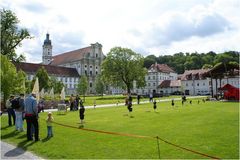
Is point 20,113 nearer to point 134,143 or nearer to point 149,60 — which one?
point 134,143

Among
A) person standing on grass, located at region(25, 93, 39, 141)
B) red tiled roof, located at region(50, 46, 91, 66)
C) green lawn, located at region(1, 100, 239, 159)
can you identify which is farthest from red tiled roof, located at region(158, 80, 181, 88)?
person standing on grass, located at region(25, 93, 39, 141)

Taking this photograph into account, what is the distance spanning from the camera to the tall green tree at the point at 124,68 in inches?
3093

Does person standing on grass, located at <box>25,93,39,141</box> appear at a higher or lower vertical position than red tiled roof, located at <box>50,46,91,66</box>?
lower

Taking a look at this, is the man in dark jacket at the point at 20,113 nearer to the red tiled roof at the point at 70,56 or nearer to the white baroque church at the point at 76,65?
the white baroque church at the point at 76,65

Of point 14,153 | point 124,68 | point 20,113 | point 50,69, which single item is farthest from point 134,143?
point 50,69

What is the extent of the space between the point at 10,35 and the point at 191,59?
112 metres

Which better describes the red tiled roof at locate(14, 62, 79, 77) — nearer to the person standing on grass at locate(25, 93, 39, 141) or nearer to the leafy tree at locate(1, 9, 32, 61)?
the leafy tree at locate(1, 9, 32, 61)

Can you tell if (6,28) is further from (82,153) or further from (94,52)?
(94,52)

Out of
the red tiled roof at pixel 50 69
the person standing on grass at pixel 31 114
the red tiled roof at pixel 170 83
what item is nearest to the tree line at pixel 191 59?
the red tiled roof at pixel 170 83

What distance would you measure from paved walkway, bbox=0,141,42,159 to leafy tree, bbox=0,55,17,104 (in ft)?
77.3

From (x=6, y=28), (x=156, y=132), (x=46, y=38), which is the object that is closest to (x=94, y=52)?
(x=46, y=38)

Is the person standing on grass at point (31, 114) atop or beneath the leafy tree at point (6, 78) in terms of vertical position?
beneath

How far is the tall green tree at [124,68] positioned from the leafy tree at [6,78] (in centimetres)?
4558

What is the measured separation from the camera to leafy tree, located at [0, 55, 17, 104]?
3381 centimetres
